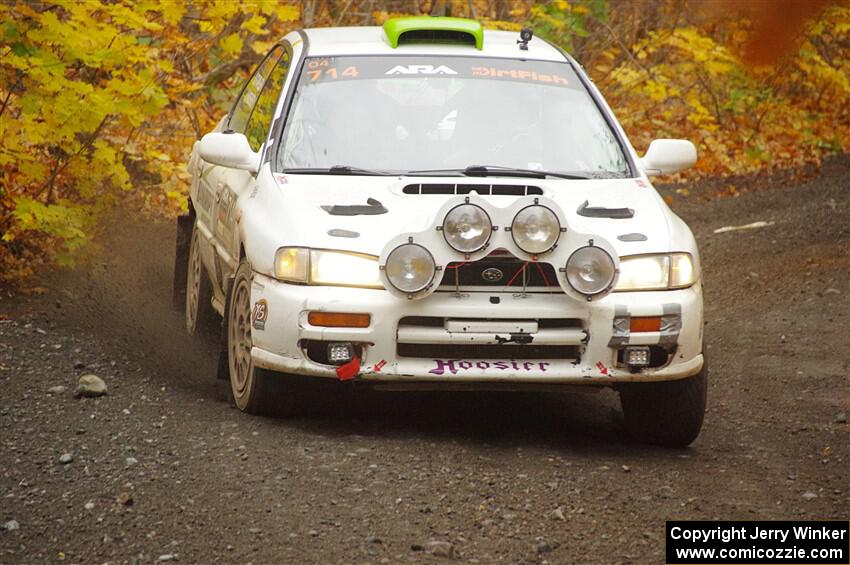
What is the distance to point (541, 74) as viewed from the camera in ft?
24.8

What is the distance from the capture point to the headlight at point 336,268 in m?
6.07

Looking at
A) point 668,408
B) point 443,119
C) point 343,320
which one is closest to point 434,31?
point 443,119

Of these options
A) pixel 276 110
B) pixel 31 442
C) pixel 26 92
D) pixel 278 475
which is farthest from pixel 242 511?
pixel 26 92

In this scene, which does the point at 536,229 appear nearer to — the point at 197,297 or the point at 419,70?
the point at 419,70

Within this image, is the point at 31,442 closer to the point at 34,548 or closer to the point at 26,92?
the point at 34,548

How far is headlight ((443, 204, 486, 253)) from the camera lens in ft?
19.5

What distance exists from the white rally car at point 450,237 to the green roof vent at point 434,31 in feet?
0.04

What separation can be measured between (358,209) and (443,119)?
3.57 feet

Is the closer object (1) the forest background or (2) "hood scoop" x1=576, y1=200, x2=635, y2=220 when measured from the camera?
(2) "hood scoop" x1=576, y1=200, x2=635, y2=220

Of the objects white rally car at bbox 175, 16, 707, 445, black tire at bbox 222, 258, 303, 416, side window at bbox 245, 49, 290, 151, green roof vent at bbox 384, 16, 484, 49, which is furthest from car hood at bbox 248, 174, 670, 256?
green roof vent at bbox 384, 16, 484, 49

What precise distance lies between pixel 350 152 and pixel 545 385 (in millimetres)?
1573

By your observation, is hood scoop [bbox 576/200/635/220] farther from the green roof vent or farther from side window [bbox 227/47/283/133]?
side window [bbox 227/47/283/133]

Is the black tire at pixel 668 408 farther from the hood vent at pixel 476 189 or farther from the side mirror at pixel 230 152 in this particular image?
the side mirror at pixel 230 152

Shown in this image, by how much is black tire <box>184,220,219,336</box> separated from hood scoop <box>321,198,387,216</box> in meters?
2.17
